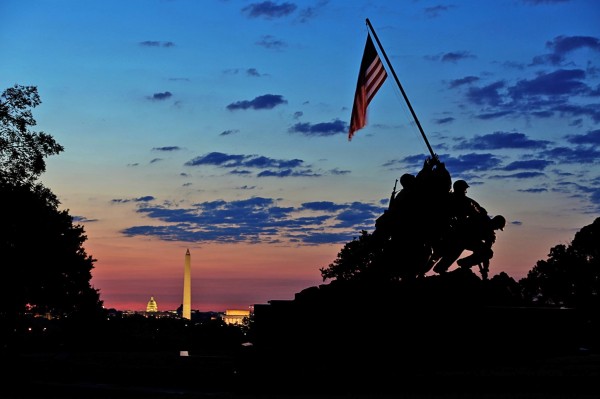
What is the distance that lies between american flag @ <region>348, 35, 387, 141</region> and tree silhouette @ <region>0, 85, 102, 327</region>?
715 inches

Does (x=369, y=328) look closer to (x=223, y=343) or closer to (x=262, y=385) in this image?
(x=262, y=385)

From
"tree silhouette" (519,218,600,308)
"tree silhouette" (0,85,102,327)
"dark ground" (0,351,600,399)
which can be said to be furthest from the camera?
"tree silhouette" (519,218,600,308)

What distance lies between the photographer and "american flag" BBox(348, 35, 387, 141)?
2123cm

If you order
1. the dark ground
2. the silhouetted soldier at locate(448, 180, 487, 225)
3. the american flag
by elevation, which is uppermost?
the american flag

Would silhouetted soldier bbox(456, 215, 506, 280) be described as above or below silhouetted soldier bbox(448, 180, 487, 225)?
below

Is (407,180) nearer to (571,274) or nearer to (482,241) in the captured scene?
(482,241)

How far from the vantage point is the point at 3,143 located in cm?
3534

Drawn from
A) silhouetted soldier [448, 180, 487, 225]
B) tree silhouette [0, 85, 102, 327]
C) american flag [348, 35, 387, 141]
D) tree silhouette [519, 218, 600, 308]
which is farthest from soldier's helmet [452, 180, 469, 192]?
tree silhouette [519, 218, 600, 308]

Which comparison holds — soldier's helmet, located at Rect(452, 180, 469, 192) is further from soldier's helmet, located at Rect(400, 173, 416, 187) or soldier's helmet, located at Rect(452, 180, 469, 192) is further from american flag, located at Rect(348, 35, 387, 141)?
american flag, located at Rect(348, 35, 387, 141)

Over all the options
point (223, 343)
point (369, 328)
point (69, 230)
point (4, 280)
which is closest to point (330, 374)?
point (369, 328)

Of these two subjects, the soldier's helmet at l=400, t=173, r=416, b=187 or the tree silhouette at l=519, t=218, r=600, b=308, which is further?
the tree silhouette at l=519, t=218, r=600, b=308

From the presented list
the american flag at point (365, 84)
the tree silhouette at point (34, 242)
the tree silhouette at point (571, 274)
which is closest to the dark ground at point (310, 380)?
the american flag at point (365, 84)

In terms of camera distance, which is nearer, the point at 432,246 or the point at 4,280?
the point at 432,246

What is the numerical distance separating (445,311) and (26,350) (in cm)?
2204
